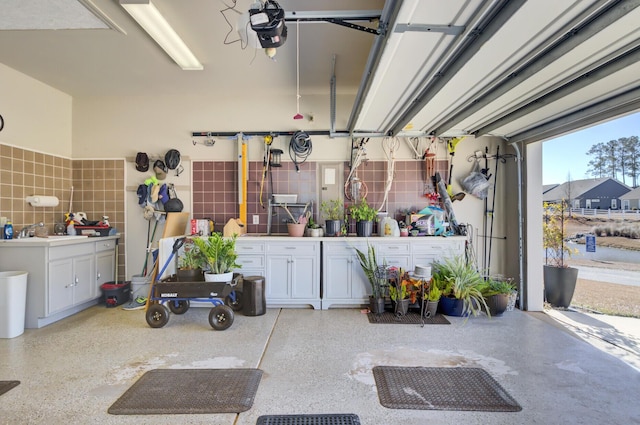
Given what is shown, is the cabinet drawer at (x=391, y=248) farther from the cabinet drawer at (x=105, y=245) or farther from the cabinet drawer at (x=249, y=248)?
the cabinet drawer at (x=105, y=245)

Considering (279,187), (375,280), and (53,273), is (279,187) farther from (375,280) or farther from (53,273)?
(53,273)

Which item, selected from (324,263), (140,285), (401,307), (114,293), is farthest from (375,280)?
(114,293)

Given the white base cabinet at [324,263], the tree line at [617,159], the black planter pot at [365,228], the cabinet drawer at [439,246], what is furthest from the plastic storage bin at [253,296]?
the tree line at [617,159]

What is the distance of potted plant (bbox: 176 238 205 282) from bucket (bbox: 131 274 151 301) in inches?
31.9

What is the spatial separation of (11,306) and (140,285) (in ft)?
4.81

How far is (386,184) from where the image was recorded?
16.1 ft

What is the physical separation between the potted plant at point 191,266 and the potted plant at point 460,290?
9.96 ft

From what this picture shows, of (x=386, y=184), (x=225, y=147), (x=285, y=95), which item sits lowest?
(x=386, y=184)

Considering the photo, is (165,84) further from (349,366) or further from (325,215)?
(349,366)

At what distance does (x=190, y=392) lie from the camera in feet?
Result: 7.53

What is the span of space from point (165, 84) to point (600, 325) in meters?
6.45

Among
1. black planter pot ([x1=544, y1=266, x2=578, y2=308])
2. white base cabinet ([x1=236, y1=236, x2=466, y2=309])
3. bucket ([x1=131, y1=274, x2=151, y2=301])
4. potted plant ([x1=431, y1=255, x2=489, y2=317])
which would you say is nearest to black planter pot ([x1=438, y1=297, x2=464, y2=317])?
potted plant ([x1=431, y1=255, x2=489, y2=317])

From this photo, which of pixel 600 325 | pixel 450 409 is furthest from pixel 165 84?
pixel 600 325

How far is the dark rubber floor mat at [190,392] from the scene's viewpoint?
211 cm
